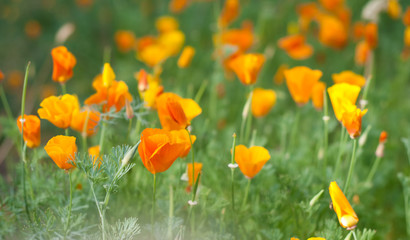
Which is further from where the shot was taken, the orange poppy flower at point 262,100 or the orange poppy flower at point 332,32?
the orange poppy flower at point 332,32

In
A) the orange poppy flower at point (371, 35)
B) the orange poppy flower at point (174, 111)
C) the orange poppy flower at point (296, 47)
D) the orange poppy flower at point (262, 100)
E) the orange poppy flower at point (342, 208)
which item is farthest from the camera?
the orange poppy flower at point (296, 47)

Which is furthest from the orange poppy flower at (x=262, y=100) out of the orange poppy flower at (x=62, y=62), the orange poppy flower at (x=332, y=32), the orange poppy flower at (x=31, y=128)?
the orange poppy flower at (x=332, y=32)

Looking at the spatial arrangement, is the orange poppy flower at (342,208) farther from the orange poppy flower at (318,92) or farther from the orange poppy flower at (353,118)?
the orange poppy flower at (318,92)

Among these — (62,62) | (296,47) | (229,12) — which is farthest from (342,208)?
(229,12)

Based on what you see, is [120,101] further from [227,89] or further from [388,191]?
[227,89]

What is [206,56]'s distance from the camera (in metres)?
2.61

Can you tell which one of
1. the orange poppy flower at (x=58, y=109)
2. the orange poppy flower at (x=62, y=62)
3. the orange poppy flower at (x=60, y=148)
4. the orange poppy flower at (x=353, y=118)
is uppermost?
the orange poppy flower at (x=62, y=62)

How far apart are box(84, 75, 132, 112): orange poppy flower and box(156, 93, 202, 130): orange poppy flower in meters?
0.09

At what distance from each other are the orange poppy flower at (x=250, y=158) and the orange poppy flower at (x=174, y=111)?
0.43 ft

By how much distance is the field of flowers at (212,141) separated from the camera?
0.94 metres

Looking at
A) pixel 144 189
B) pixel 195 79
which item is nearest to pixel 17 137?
pixel 144 189

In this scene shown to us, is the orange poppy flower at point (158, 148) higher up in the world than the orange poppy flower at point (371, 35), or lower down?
higher up

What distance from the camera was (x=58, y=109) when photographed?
3.19ft

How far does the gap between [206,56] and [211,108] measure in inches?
31.9
